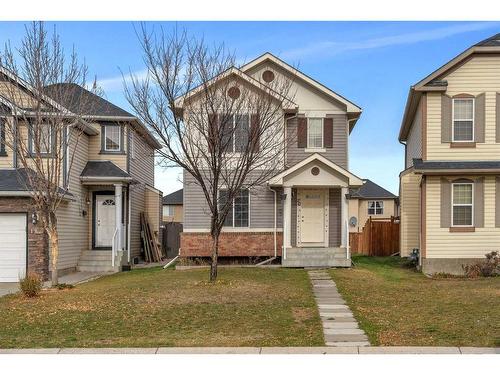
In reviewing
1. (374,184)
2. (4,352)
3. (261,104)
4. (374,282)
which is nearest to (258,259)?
(374,282)

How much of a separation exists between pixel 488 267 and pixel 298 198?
717 cm

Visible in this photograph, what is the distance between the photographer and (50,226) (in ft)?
58.0

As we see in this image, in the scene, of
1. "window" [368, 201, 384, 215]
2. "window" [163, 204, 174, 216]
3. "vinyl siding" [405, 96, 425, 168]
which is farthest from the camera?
"window" [163, 204, 174, 216]

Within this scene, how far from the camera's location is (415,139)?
83.7ft

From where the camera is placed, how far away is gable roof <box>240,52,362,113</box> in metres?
23.3

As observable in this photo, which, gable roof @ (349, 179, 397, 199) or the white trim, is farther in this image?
gable roof @ (349, 179, 397, 199)

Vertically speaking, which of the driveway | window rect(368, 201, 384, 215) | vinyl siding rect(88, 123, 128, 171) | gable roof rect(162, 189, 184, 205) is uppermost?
vinyl siding rect(88, 123, 128, 171)

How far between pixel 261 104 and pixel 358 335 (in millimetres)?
8566

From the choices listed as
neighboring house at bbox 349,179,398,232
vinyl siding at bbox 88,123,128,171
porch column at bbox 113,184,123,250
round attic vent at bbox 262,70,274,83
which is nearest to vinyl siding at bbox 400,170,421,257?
round attic vent at bbox 262,70,274,83

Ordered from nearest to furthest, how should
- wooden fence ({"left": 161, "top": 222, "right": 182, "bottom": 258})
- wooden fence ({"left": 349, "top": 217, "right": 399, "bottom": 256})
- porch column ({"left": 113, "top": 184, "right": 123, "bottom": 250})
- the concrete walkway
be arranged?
the concrete walkway, porch column ({"left": 113, "top": 184, "right": 123, "bottom": 250}), wooden fence ({"left": 349, "top": 217, "right": 399, "bottom": 256}), wooden fence ({"left": 161, "top": 222, "right": 182, "bottom": 258})

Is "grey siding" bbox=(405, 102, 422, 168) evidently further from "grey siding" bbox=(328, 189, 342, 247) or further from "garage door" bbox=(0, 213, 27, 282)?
"garage door" bbox=(0, 213, 27, 282)

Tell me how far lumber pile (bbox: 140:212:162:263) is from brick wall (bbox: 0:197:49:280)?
946cm

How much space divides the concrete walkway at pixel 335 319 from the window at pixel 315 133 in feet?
23.9

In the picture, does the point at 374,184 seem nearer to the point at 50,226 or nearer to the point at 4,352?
the point at 50,226
